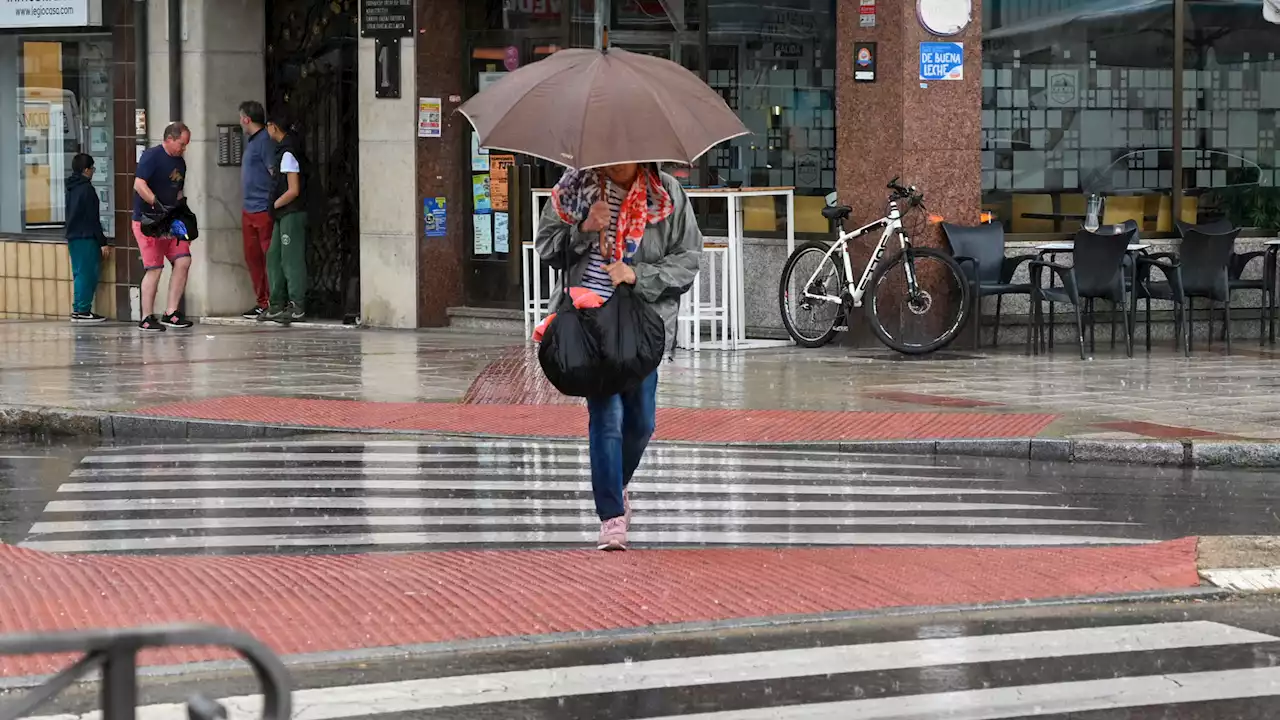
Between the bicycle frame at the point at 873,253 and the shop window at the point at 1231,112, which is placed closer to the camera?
the bicycle frame at the point at 873,253

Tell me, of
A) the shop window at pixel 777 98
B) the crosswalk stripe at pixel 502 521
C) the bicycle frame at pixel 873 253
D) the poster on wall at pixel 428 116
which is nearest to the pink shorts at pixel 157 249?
the poster on wall at pixel 428 116

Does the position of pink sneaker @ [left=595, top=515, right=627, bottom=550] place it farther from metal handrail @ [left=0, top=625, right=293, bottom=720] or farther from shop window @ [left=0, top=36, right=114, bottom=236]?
shop window @ [left=0, top=36, right=114, bottom=236]

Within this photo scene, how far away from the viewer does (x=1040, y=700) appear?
17.5 feet

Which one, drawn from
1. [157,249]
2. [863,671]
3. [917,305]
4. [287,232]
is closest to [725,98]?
[917,305]

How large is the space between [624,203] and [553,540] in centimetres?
149

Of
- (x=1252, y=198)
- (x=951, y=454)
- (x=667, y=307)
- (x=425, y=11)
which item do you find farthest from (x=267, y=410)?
(x=1252, y=198)

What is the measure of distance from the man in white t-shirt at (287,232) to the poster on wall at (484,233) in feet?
5.87

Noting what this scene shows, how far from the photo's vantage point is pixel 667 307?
7531 mm

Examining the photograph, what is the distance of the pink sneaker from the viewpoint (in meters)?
7.50

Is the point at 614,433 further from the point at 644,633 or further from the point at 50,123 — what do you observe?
the point at 50,123

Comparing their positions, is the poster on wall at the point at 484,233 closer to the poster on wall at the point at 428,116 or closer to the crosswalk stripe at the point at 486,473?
the poster on wall at the point at 428,116

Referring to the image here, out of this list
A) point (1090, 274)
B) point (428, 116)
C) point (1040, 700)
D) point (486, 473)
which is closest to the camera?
point (1040, 700)

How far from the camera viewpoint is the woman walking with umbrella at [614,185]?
7.22 meters

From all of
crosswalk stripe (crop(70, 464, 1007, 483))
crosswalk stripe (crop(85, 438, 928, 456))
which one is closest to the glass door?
crosswalk stripe (crop(85, 438, 928, 456))
